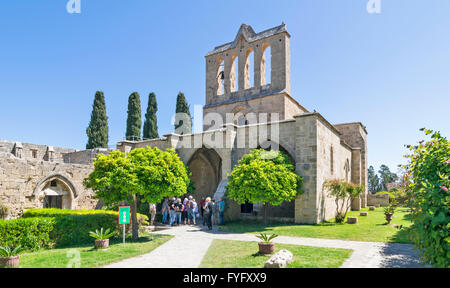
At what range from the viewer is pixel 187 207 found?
1552 centimetres

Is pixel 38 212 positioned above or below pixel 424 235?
below

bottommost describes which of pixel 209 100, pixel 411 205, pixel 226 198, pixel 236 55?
pixel 226 198

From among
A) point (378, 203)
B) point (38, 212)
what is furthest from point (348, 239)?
point (378, 203)

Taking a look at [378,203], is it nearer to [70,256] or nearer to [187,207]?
[187,207]

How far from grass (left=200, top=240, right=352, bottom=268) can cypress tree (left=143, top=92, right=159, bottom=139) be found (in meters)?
27.9

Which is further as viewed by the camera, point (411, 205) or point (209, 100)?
point (209, 100)

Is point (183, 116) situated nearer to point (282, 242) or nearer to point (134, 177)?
point (134, 177)

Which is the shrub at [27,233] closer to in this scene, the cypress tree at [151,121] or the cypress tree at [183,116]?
the cypress tree at [151,121]

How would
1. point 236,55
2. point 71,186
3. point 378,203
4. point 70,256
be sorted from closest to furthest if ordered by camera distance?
point 70,256 < point 71,186 < point 236,55 < point 378,203

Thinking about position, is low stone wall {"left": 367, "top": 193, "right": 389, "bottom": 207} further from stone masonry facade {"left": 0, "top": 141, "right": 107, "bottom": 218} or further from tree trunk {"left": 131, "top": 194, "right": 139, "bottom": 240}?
stone masonry facade {"left": 0, "top": 141, "right": 107, "bottom": 218}

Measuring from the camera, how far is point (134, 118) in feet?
113

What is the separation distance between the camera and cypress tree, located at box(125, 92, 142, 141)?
3412cm

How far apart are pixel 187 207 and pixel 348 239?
27.2 feet

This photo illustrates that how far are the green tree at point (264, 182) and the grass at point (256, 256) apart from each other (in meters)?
3.79
